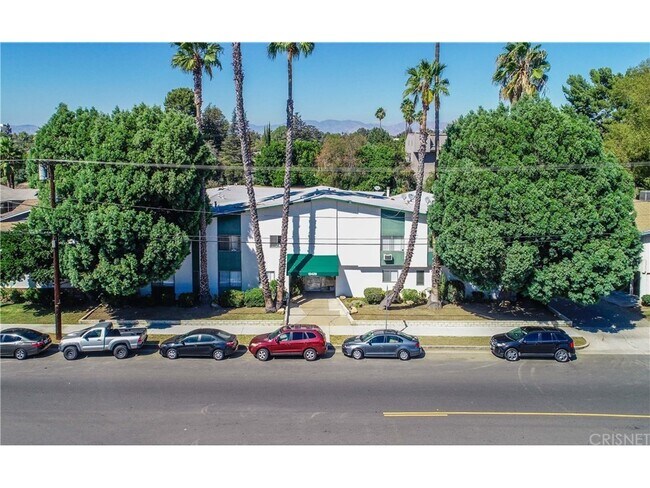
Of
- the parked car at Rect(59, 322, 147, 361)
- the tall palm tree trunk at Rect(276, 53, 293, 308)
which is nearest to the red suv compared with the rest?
the parked car at Rect(59, 322, 147, 361)

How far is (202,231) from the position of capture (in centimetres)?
3048

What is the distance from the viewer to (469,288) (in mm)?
33438

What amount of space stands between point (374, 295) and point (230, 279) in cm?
925

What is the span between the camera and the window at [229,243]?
110ft

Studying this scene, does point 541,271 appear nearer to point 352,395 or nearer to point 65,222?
point 352,395

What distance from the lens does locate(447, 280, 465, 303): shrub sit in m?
32.5

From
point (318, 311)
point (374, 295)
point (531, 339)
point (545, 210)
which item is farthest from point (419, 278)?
point (531, 339)

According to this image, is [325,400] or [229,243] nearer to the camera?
[325,400]

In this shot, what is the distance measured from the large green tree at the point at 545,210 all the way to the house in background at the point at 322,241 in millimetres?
6990

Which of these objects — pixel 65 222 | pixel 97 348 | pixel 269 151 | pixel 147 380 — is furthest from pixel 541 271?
pixel 269 151

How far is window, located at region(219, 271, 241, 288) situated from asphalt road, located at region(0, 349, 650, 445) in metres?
10.00

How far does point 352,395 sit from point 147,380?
8154mm

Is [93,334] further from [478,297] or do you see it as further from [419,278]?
[478,297]

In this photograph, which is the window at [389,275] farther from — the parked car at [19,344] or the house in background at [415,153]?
the house in background at [415,153]
